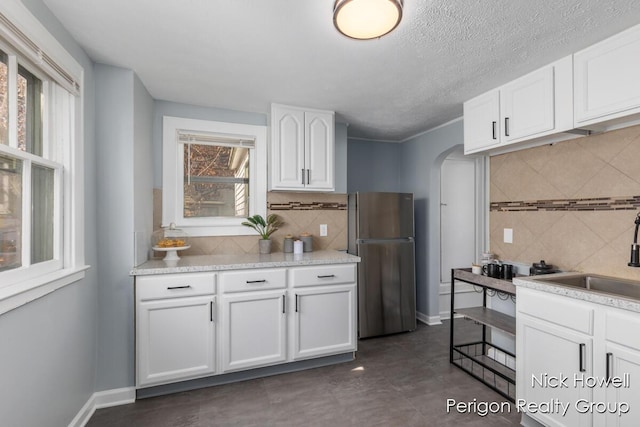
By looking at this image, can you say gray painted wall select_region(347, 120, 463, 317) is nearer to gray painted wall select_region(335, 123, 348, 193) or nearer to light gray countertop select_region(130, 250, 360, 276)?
gray painted wall select_region(335, 123, 348, 193)

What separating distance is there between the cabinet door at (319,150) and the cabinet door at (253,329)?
1.13m

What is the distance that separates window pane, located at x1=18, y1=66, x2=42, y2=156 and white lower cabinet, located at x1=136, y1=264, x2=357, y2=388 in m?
1.04

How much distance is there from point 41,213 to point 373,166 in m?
3.41

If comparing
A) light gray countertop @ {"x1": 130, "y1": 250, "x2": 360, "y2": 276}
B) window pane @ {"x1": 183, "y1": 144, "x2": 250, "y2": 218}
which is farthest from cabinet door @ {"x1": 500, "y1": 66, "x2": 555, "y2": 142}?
window pane @ {"x1": 183, "y1": 144, "x2": 250, "y2": 218}

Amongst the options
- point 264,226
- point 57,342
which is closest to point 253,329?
point 264,226

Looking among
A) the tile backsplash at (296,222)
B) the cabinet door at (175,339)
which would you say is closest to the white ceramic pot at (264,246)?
the tile backsplash at (296,222)

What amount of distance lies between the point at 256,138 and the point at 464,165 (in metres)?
2.73

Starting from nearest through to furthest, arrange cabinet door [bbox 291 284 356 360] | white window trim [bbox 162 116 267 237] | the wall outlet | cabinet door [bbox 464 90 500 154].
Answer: cabinet door [bbox 464 90 500 154] < cabinet door [bbox 291 284 356 360] < the wall outlet < white window trim [bbox 162 116 267 237]

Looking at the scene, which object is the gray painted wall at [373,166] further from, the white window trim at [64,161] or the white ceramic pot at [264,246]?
the white window trim at [64,161]

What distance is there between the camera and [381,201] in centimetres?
350

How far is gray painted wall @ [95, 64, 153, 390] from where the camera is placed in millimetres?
2160

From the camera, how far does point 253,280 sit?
8.14 feet

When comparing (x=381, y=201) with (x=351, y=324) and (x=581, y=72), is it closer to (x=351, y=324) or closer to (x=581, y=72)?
(x=351, y=324)

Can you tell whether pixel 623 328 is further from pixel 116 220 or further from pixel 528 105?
pixel 116 220
